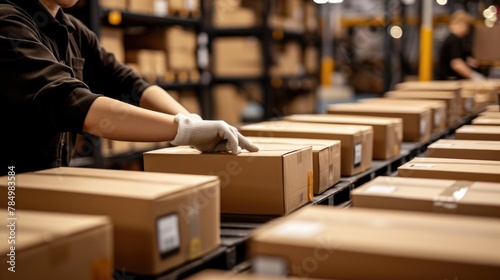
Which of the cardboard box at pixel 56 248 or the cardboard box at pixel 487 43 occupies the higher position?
the cardboard box at pixel 487 43

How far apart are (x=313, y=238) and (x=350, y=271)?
11 cm

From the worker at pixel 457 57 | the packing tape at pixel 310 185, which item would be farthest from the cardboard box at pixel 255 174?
the worker at pixel 457 57

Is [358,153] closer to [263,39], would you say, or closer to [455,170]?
[455,170]

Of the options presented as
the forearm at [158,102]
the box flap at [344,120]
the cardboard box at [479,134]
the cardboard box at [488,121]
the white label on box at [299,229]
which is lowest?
the white label on box at [299,229]

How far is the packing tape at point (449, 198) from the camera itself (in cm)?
167

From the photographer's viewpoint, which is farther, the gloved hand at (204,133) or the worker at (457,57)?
the worker at (457,57)

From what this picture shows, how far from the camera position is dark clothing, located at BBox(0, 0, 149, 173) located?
6.52 ft

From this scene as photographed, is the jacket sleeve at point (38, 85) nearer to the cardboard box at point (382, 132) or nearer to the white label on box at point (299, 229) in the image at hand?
the white label on box at point (299, 229)

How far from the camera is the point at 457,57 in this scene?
330 inches

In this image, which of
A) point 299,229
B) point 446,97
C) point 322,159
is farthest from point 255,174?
point 446,97

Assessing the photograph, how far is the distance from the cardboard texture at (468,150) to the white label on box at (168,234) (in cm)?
140

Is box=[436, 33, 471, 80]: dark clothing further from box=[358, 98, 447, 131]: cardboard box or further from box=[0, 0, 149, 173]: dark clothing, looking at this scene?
box=[0, 0, 149, 173]: dark clothing

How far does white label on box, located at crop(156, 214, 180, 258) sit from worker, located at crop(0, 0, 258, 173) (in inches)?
20.0

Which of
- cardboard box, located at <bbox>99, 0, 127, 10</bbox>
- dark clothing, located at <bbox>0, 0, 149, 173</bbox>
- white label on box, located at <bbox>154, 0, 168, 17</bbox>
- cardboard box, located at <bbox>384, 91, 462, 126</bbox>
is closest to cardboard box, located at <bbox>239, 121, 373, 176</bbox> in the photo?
dark clothing, located at <bbox>0, 0, 149, 173</bbox>
